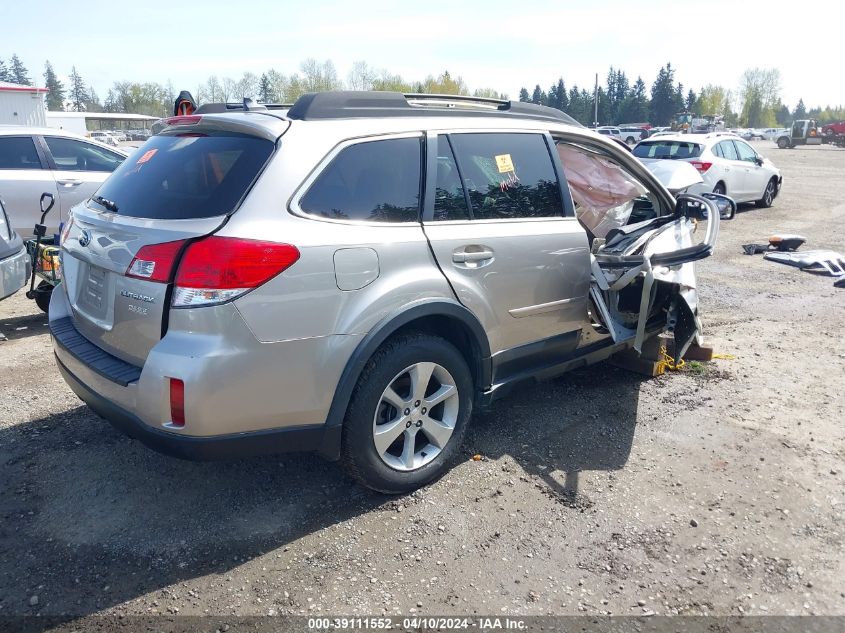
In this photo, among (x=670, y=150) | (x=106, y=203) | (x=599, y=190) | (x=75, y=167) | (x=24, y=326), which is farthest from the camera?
(x=670, y=150)

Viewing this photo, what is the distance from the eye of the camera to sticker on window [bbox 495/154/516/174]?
375 centimetres

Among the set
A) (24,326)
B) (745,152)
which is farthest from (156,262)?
(745,152)

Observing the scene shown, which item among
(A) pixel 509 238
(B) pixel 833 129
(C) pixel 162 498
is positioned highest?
(B) pixel 833 129

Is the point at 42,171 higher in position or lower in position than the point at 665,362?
higher

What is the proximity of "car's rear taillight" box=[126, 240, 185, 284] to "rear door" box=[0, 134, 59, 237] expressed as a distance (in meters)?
5.80

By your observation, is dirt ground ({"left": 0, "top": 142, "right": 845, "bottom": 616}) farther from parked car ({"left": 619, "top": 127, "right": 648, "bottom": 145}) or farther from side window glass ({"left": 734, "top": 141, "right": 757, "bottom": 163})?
parked car ({"left": 619, "top": 127, "right": 648, "bottom": 145})

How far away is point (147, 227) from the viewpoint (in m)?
2.85

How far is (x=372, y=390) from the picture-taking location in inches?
119

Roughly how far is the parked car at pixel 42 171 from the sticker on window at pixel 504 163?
6.12m

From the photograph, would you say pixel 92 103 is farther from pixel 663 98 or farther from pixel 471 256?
pixel 471 256

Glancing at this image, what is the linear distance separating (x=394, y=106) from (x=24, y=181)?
613 centimetres

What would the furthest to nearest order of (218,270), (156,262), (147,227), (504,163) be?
(504,163), (147,227), (156,262), (218,270)

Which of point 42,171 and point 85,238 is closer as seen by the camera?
point 85,238

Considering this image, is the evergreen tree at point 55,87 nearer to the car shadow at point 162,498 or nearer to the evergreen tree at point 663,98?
the evergreen tree at point 663,98
